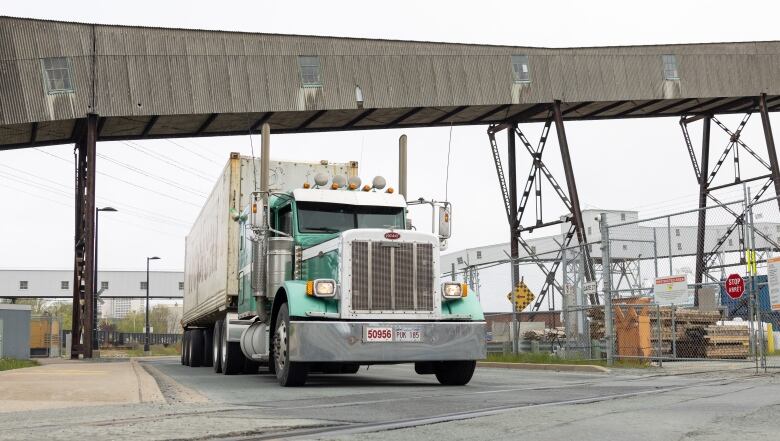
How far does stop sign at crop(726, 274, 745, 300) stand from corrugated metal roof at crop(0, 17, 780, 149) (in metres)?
17.2

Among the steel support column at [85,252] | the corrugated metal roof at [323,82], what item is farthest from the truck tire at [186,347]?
the corrugated metal roof at [323,82]

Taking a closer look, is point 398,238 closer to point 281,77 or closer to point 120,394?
point 120,394

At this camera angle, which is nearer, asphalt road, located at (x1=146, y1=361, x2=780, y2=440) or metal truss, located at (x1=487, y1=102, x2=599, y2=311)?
asphalt road, located at (x1=146, y1=361, x2=780, y2=440)

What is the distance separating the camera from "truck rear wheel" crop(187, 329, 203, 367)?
23.6 meters

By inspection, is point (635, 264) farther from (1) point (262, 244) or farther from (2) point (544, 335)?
(1) point (262, 244)

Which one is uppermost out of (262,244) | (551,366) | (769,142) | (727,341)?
(769,142)

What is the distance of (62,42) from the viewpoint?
1113 inches

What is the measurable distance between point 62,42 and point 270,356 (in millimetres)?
18890

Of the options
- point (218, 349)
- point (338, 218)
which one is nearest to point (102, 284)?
point (218, 349)

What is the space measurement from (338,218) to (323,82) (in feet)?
59.4

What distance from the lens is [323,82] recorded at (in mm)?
30969

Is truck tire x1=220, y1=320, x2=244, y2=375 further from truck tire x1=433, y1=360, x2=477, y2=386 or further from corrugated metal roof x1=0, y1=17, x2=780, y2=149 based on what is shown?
corrugated metal roof x1=0, y1=17, x2=780, y2=149

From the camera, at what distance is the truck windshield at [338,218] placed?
1352 cm

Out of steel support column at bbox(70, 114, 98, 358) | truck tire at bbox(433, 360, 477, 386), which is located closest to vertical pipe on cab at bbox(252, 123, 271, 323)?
truck tire at bbox(433, 360, 477, 386)
